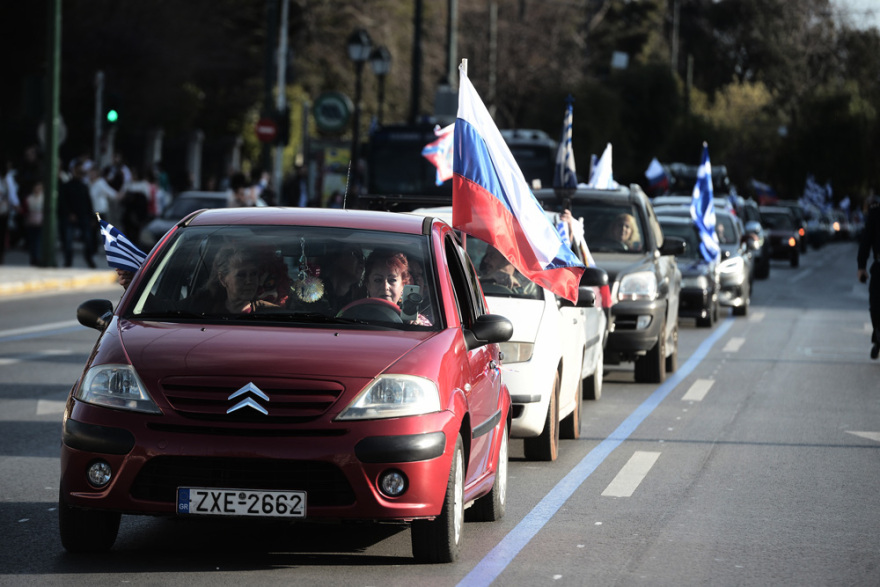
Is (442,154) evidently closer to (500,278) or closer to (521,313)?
(500,278)

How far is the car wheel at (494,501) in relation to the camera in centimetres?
812

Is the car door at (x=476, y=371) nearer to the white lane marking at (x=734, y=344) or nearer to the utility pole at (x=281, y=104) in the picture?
the white lane marking at (x=734, y=344)

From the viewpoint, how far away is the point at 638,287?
15297 millimetres

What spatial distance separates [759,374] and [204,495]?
11.1 meters

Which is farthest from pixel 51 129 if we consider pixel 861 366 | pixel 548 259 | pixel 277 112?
pixel 548 259

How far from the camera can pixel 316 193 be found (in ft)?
144

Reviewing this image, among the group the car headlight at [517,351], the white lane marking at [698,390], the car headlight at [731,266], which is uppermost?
the car headlight at [517,351]

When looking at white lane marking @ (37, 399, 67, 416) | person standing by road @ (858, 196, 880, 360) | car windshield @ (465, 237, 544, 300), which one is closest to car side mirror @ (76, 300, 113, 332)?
car windshield @ (465, 237, 544, 300)

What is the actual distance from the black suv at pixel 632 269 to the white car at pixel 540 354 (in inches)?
118

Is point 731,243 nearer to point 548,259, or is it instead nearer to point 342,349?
point 548,259

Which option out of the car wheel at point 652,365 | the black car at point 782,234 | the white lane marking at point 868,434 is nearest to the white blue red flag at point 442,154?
the car wheel at point 652,365

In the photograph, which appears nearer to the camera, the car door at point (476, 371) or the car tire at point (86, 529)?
the car tire at point (86, 529)

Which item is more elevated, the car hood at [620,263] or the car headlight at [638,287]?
the car hood at [620,263]

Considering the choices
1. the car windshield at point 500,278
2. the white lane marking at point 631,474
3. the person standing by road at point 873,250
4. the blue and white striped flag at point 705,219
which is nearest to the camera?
the white lane marking at point 631,474
